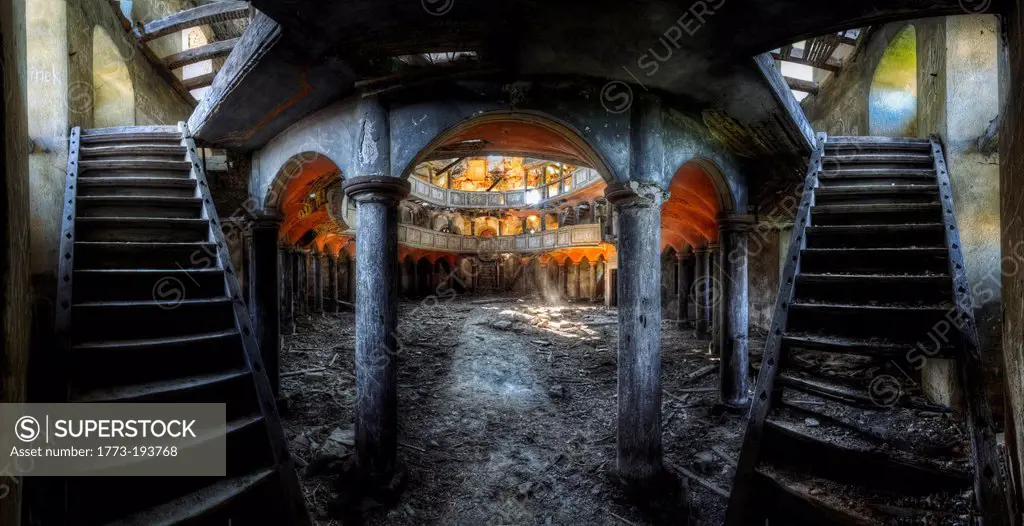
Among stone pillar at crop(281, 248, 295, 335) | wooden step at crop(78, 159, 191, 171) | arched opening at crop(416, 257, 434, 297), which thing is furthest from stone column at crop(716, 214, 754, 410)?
arched opening at crop(416, 257, 434, 297)

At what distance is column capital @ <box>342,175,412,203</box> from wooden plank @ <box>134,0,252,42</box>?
12.7ft

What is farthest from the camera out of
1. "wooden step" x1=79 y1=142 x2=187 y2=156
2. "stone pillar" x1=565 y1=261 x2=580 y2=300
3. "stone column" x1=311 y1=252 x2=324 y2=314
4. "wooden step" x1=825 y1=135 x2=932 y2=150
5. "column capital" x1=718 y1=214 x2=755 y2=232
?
"stone pillar" x1=565 y1=261 x2=580 y2=300

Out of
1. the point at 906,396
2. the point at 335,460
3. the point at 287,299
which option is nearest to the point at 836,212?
the point at 906,396

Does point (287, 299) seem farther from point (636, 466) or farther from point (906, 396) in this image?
point (906, 396)

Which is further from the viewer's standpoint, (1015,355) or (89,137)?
(89,137)

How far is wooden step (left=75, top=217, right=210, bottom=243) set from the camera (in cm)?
410

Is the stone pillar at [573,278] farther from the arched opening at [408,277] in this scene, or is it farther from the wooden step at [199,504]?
the wooden step at [199,504]

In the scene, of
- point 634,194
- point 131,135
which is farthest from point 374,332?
point 131,135

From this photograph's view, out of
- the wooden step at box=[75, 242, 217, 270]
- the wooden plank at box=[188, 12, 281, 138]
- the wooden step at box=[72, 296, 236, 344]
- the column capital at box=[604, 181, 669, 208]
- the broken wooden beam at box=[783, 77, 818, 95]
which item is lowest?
the wooden step at box=[72, 296, 236, 344]

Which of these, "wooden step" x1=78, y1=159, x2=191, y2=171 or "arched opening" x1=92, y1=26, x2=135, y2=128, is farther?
"arched opening" x1=92, y1=26, x2=135, y2=128

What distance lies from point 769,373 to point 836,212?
103 inches

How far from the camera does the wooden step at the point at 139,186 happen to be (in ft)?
15.3

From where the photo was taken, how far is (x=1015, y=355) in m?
2.27

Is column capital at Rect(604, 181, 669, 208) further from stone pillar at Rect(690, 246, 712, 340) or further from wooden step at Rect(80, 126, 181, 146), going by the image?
stone pillar at Rect(690, 246, 712, 340)
